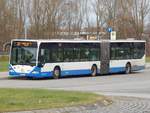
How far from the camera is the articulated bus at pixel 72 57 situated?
36.3 m

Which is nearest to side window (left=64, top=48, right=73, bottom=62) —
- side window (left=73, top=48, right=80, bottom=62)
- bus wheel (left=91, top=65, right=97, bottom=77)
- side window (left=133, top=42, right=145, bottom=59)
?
side window (left=73, top=48, right=80, bottom=62)

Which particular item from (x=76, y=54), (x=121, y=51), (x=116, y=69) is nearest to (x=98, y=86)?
(x=76, y=54)

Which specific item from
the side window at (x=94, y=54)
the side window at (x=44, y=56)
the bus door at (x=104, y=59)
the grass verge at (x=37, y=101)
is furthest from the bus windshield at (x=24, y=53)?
the grass verge at (x=37, y=101)

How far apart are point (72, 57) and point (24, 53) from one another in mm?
4061

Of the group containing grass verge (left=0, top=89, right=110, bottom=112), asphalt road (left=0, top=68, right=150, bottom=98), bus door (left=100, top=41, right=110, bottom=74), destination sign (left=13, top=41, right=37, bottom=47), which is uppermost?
destination sign (left=13, top=41, right=37, bottom=47)

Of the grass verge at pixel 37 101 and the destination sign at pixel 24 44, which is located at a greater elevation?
the destination sign at pixel 24 44

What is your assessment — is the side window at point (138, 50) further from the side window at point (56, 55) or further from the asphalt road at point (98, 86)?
the asphalt road at point (98, 86)

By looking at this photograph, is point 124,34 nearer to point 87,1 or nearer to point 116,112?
point 87,1

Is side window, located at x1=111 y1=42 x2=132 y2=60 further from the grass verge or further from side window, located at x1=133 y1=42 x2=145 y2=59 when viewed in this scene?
the grass verge

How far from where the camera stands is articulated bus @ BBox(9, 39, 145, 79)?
36312 millimetres

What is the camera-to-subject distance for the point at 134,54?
46.3 meters

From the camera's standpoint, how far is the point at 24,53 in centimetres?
3669

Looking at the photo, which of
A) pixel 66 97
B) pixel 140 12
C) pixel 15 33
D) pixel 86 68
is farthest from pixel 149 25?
pixel 66 97

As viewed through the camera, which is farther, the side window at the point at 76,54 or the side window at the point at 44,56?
the side window at the point at 76,54
